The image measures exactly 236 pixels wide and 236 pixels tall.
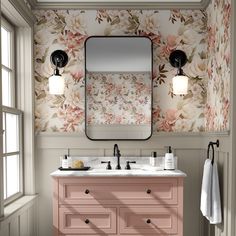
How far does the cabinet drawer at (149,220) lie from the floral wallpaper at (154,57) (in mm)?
861

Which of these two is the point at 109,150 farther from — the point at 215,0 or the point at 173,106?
the point at 215,0

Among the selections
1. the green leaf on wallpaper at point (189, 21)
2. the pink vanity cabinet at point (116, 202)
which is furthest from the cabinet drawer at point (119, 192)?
the green leaf on wallpaper at point (189, 21)

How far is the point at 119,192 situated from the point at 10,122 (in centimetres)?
118

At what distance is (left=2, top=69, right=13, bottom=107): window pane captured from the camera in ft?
9.75

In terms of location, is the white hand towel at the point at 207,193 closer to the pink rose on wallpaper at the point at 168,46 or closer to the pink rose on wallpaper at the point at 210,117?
the pink rose on wallpaper at the point at 210,117

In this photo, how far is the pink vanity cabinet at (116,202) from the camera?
110 inches

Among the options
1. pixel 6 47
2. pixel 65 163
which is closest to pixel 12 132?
pixel 65 163

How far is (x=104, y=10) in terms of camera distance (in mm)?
3309

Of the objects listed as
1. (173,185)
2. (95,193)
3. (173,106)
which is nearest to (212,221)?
(173,185)

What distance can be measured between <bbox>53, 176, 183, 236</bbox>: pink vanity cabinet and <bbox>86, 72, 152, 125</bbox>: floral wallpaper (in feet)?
2.37

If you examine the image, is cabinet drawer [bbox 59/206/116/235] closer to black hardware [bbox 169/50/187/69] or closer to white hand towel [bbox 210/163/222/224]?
white hand towel [bbox 210/163/222/224]

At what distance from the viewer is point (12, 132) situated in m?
3.06

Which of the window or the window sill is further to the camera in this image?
the window

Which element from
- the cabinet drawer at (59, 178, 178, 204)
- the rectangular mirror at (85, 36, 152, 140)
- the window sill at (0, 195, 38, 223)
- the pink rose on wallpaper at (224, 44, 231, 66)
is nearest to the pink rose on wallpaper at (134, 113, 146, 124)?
the rectangular mirror at (85, 36, 152, 140)
